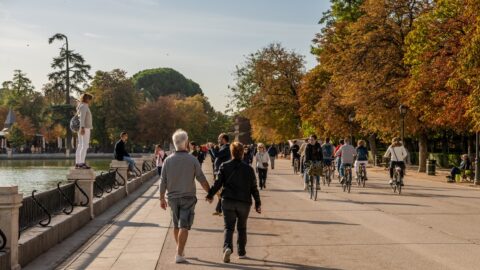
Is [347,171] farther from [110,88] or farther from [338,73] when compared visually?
[110,88]

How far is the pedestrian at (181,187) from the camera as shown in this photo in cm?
895

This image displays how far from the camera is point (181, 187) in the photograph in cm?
898

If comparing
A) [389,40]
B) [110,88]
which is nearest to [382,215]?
[389,40]

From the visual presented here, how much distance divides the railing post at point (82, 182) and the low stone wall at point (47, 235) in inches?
33.7

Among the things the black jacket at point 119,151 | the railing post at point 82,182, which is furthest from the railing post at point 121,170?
the railing post at point 82,182

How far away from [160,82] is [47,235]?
144383mm

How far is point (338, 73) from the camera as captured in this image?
4388 cm

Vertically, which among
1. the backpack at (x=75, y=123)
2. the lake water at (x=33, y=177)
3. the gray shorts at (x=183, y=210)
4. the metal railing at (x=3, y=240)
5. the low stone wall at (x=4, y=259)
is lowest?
the lake water at (x=33, y=177)

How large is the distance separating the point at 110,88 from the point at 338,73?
6062 centimetres

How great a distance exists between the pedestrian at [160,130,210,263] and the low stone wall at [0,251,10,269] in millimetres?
2165

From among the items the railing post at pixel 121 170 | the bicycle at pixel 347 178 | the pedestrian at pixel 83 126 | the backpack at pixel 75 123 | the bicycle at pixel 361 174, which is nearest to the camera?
the pedestrian at pixel 83 126

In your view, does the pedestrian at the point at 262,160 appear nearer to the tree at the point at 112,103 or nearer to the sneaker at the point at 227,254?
the sneaker at the point at 227,254

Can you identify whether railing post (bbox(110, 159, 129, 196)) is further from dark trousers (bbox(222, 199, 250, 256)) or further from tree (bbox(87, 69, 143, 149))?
tree (bbox(87, 69, 143, 149))

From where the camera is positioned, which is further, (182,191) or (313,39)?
(313,39)
